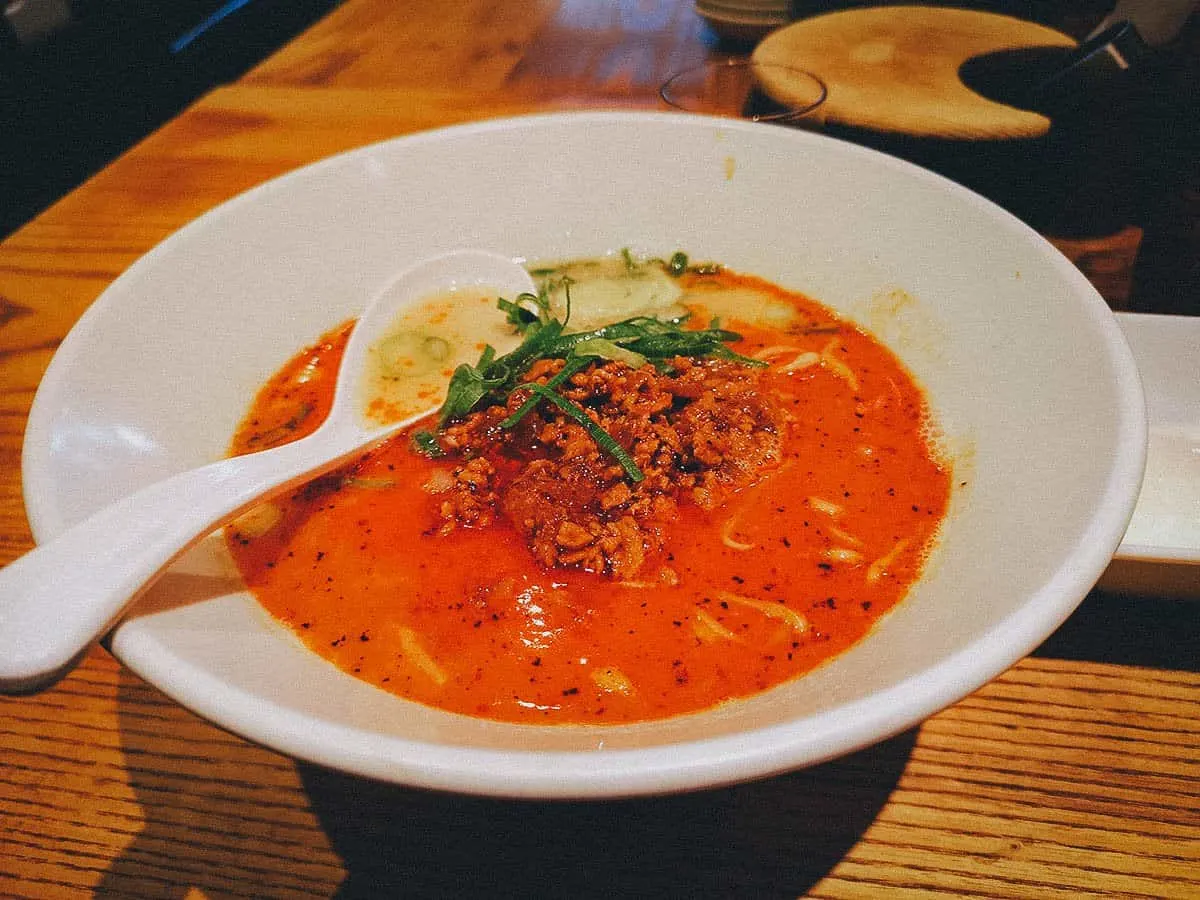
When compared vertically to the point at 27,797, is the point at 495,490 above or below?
above

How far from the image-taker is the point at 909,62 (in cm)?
271

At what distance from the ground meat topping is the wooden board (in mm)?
1141

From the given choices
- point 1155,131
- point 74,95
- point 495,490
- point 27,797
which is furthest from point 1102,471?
point 74,95

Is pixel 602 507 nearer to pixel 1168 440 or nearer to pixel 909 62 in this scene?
pixel 1168 440

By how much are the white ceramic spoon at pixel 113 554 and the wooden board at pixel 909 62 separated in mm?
1929

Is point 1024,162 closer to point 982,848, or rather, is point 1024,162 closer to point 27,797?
point 982,848

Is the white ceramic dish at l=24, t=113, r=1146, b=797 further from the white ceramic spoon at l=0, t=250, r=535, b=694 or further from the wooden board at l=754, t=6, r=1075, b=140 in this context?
the wooden board at l=754, t=6, r=1075, b=140

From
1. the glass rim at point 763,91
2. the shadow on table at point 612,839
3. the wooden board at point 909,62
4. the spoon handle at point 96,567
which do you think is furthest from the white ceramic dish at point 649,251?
the wooden board at point 909,62

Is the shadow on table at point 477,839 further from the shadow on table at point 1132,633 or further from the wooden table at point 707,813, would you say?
the shadow on table at point 1132,633

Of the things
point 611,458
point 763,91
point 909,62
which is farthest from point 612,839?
point 909,62

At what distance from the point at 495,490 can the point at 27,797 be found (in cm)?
97

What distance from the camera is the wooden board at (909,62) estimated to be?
229 centimetres

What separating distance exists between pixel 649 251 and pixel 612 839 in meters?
1.53

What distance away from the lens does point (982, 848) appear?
1174mm
